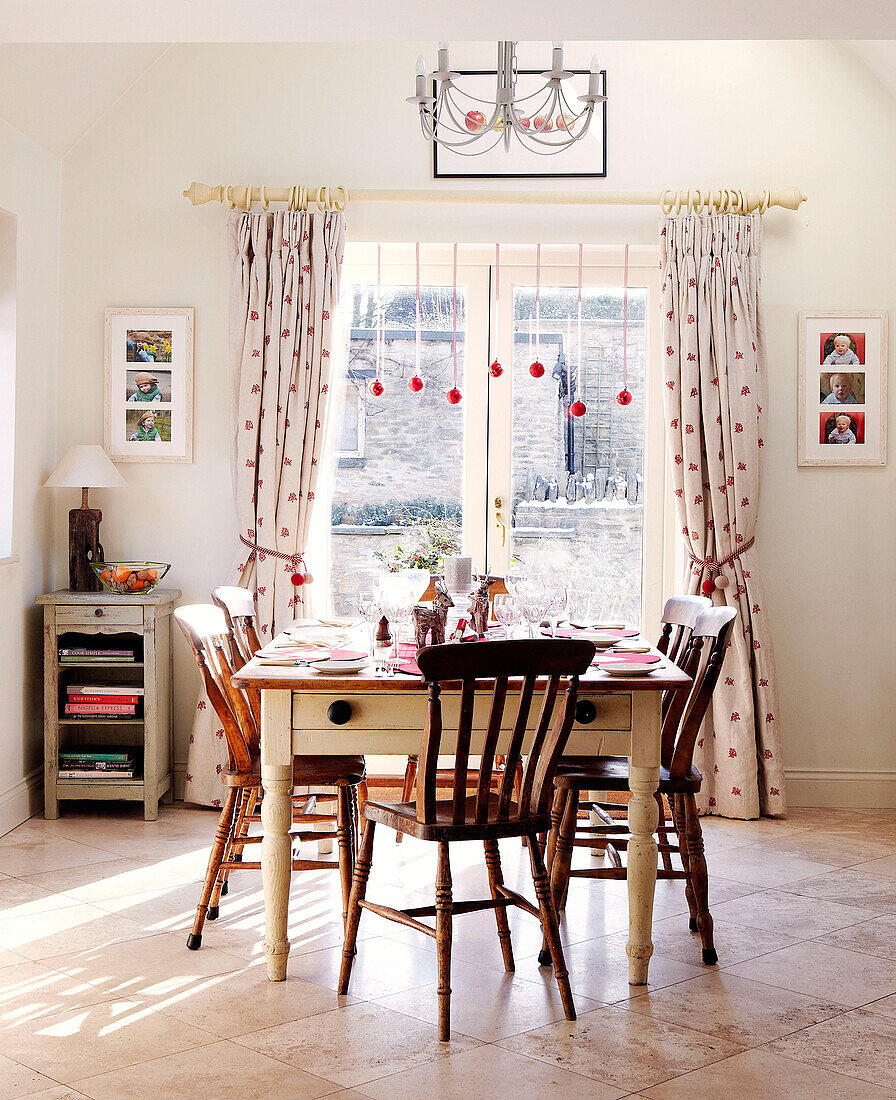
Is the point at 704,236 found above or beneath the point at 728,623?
above

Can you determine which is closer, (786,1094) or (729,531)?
(786,1094)

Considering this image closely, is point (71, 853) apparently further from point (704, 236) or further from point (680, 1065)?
point (704, 236)

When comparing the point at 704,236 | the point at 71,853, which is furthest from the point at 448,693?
the point at 704,236

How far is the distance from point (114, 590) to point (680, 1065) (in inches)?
114

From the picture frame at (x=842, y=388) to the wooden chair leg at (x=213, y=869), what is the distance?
284 centimetres

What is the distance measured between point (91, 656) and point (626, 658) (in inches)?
91.4

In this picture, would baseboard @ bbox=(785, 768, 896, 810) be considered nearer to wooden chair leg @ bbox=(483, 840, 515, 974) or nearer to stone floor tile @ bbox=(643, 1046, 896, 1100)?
wooden chair leg @ bbox=(483, 840, 515, 974)

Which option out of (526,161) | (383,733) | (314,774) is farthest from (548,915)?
(526,161)

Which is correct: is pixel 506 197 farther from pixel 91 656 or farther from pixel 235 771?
pixel 235 771

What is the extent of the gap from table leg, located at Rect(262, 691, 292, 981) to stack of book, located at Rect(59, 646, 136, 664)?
1783 millimetres

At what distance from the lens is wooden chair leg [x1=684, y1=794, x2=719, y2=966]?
3150 mm

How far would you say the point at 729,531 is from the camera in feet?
15.6

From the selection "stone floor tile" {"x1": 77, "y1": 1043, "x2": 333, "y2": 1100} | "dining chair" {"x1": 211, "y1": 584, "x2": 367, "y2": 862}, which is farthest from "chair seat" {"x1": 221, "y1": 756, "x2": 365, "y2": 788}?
"stone floor tile" {"x1": 77, "y1": 1043, "x2": 333, "y2": 1100}

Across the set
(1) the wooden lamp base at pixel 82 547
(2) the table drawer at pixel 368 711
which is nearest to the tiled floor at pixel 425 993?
(2) the table drawer at pixel 368 711
